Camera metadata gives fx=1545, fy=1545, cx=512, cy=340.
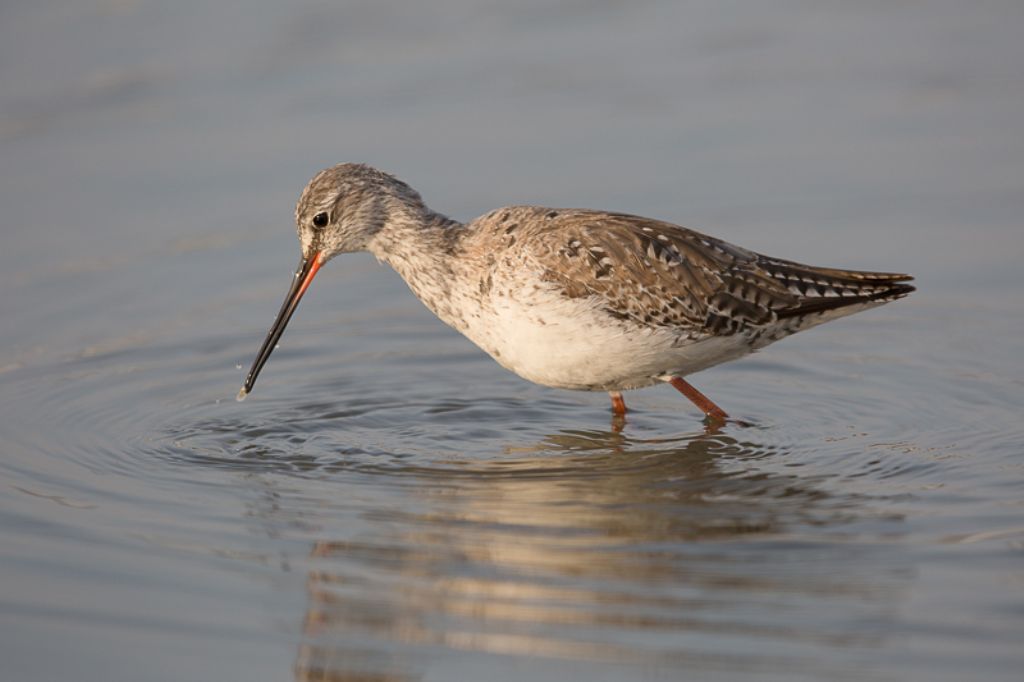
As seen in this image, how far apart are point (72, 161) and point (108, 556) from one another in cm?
742

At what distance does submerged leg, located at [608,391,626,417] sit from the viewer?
1096cm

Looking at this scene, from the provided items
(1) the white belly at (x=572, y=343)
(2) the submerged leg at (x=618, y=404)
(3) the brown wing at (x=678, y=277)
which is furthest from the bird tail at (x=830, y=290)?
(2) the submerged leg at (x=618, y=404)

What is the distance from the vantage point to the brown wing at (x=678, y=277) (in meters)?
10.2

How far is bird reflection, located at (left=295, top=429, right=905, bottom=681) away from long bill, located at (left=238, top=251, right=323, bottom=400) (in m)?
1.76

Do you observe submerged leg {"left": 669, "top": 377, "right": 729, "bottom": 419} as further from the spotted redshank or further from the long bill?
the long bill

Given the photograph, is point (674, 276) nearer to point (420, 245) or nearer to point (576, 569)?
point (420, 245)

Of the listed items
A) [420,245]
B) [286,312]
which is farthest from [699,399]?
[286,312]

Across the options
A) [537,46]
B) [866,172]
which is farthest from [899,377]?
[537,46]

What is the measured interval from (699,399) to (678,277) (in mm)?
905

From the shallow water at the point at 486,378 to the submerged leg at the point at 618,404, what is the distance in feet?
0.84

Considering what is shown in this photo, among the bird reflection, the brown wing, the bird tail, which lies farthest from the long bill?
the bird tail

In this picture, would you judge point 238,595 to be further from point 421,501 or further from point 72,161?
point 72,161

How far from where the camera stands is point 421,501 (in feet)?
30.0

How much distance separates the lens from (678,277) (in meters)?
10.4
